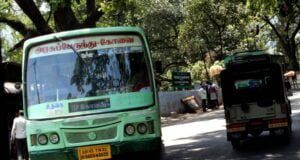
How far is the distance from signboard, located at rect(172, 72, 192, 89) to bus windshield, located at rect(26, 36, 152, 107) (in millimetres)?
23364

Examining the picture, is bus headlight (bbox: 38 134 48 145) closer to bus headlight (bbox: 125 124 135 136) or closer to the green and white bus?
the green and white bus

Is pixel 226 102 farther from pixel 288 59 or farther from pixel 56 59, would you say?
pixel 288 59

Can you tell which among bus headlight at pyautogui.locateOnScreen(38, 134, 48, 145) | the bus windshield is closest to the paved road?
the bus windshield

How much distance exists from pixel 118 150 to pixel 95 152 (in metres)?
0.40

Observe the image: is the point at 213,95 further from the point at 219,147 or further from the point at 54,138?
the point at 54,138

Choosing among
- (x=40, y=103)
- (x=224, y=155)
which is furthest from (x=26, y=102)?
(x=224, y=155)

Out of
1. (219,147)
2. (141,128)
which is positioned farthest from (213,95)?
(141,128)

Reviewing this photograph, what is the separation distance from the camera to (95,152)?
9219 millimetres

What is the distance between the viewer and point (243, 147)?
540 inches

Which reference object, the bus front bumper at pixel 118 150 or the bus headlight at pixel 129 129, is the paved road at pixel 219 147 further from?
the bus headlight at pixel 129 129

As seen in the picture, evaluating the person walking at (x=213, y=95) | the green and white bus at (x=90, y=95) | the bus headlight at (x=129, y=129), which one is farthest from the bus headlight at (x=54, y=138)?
the person walking at (x=213, y=95)

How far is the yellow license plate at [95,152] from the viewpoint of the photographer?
9.21 metres

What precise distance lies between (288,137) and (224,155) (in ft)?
6.95

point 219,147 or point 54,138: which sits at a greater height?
point 54,138
